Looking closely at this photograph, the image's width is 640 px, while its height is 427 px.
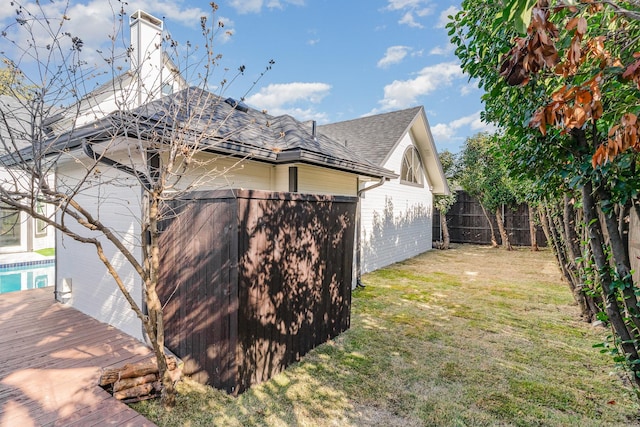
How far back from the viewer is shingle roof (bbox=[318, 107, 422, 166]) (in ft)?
39.4

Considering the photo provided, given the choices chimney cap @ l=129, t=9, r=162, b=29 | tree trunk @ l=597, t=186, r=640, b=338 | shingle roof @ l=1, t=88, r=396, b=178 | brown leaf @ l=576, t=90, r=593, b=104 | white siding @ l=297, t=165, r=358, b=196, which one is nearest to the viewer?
brown leaf @ l=576, t=90, r=593, b=104

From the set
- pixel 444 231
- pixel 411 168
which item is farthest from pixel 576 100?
pixel 444 231

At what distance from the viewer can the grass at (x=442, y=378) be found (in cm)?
324

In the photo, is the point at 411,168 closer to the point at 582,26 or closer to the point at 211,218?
the point at 211,218

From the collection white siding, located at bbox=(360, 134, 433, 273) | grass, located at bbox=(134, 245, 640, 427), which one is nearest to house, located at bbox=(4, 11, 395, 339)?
grass, located at bbox=(134, 245, 640, 427)

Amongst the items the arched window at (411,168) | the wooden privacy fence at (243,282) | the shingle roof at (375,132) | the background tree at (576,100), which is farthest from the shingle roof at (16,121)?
the arched window at (411,168)

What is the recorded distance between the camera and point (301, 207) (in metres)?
4.47

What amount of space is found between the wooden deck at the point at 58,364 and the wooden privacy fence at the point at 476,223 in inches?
681

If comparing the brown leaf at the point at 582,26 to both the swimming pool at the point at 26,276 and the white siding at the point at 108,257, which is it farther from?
the swimming pool at the point at 26,276

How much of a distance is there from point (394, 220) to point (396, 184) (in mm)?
1467

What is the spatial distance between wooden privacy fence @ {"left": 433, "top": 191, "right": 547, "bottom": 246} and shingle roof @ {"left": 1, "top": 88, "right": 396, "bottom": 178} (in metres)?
12.7

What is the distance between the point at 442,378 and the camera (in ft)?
13.1

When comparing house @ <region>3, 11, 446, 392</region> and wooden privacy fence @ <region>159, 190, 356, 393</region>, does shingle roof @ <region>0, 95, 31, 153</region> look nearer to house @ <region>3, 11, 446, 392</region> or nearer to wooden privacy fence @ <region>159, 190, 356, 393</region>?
house @ <region>3, 11, 446, 392</region>

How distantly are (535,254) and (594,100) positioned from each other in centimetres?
1535
